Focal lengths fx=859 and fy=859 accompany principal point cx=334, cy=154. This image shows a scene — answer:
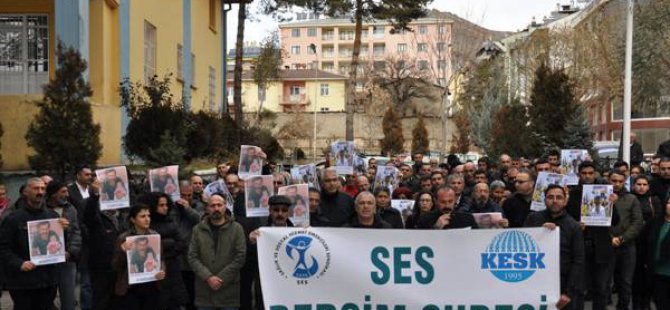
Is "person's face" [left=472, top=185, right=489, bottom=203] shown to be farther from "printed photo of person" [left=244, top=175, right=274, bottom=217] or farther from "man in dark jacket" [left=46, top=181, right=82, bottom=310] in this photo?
"man in dark jacket" [left=46, top=181, right=82, bottom=310]

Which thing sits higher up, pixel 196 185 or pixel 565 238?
pixel 196 185

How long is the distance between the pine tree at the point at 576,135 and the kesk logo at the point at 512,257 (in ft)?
50.4

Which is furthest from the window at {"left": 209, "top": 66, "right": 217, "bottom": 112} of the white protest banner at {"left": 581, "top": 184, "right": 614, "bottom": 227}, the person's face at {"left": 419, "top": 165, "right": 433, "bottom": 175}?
the white protest banner at {"left": 581, "top": 184, "right": 614, "bottom": 227}

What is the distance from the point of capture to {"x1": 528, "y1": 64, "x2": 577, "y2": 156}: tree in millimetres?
23469

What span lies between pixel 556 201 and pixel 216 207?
3384 millimetres

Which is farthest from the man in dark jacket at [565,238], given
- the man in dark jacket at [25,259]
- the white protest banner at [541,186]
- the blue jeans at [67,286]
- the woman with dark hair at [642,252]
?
the blue jeans at [67,286]

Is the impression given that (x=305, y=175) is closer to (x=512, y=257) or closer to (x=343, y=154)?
(x=343, y=154)

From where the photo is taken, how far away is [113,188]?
920cm

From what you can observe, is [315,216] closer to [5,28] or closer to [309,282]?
[309,282]

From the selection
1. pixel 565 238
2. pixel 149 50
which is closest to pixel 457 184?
pixel 565 238

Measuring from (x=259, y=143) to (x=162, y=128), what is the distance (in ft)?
33.2

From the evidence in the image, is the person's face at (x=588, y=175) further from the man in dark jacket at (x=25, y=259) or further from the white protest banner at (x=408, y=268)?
the man in dark jacket at (x=25, y=259)

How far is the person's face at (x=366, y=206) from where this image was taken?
8547mm

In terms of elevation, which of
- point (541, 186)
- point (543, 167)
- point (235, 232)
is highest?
point (543, 167)
